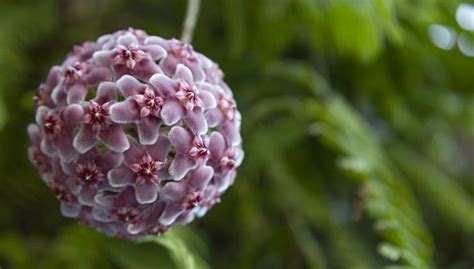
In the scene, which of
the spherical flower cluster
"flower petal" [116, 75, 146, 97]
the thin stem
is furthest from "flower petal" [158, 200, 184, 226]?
the thin stem

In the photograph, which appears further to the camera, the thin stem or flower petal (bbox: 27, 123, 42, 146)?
the thin stem

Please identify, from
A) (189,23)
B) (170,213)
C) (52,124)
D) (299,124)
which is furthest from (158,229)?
(299,124)

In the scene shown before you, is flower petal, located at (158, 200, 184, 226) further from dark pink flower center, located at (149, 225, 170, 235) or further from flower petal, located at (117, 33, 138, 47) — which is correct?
flower petal, located at (117, 33, 138, 47)

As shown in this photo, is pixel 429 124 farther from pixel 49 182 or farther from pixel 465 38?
pixel 49 182

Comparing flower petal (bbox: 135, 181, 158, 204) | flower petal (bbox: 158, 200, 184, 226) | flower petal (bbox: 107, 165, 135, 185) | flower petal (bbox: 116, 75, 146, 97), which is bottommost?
flower petal (bbox: 158, 200, 184, 226)

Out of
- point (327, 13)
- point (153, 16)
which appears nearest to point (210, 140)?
point (327, 13)

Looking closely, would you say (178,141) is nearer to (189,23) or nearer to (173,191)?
(173,191)
